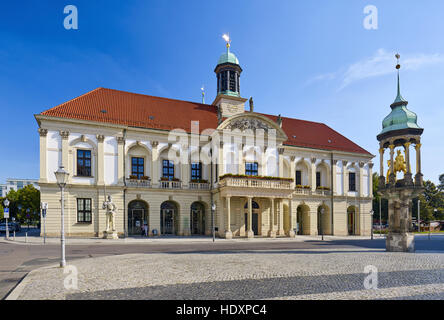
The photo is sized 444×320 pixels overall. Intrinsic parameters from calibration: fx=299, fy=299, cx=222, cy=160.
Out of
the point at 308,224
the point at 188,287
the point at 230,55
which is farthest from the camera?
the point at 230,55

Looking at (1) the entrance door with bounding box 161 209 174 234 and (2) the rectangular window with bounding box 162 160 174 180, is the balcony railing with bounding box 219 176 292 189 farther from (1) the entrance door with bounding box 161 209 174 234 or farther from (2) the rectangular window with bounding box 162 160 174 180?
(1) the entrance door with bounding box 161 209 174 234

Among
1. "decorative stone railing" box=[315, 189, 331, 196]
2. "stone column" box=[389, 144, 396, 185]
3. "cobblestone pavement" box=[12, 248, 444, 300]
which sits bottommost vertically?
"cobblestone pavement" box=[12, 248, 444, 300]

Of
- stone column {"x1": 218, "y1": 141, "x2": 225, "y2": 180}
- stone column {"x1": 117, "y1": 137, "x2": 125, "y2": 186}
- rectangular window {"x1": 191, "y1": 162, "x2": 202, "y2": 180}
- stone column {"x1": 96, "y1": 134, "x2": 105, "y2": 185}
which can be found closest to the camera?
stone column {"x1": 96, "y1": 134, "x2": 105, "y2": 185}

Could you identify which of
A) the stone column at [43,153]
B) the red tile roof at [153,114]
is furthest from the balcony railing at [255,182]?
the stone column at [43,153]

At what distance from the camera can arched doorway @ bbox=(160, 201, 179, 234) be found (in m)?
31.6

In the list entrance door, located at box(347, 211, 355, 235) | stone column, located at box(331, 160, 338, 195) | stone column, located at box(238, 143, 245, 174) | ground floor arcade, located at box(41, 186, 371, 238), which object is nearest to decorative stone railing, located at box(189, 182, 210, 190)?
ground floor arcade, located at box(41, 186, 371, 238)

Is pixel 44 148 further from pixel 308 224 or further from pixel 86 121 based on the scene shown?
pixel 308 224

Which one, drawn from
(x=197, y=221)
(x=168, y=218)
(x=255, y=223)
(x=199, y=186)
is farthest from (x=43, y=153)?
(x=255, y=223)

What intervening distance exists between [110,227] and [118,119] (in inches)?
418

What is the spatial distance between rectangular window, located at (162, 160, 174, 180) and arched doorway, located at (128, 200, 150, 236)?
142 inches

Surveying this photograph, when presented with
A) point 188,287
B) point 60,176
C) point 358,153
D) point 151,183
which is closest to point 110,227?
point 151,183
